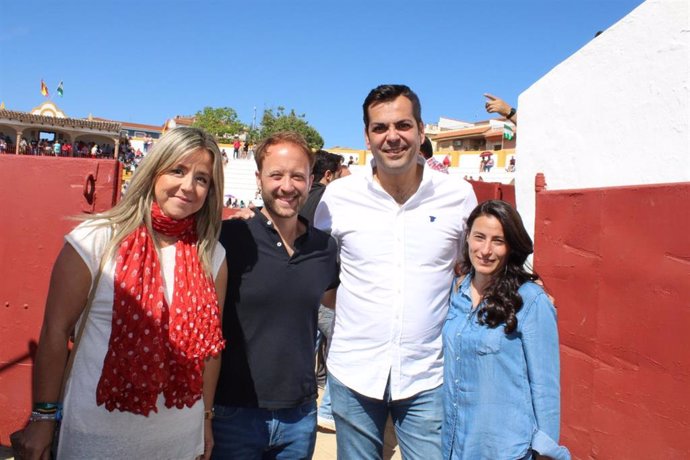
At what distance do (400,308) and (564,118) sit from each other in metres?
3.26

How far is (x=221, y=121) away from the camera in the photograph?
52.8m

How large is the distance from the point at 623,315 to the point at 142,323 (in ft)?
9.28

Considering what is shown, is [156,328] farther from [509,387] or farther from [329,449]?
[329,449]

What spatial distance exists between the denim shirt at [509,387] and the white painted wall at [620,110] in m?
2.16

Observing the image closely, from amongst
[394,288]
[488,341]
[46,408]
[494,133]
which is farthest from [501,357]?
[494,133]

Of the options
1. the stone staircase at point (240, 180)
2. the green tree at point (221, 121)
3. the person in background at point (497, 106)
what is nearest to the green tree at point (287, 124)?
the green tree at point (221, 121)

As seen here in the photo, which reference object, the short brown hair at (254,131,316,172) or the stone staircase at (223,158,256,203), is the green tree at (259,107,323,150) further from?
the short brown hair at (254,131,316,172)

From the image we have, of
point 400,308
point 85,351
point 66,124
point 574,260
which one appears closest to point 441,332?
point 400,308

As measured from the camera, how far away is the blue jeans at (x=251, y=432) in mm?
2049

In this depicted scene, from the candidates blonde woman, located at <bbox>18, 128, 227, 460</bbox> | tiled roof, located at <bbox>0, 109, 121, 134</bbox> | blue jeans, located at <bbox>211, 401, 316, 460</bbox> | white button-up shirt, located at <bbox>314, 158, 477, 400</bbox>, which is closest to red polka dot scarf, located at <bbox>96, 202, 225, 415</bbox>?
blonde woman, located at <bbox>18, 128, 227, 460</bbox>

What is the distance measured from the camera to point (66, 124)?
36.3 meters

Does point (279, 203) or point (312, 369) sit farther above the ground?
point (279, 203)

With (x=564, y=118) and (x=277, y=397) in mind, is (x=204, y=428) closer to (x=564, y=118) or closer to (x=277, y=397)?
(x=277, y=397)

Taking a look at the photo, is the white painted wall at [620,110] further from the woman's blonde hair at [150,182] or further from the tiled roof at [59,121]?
the tiled roof at [59,121]
